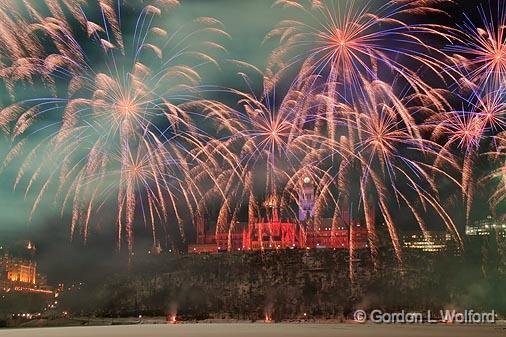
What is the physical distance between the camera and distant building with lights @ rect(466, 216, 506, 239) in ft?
282

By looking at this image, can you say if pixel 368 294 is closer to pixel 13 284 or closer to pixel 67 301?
pixel 67 301

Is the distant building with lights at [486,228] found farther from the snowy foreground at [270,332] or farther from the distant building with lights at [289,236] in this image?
the snowy foreground at [270,332]

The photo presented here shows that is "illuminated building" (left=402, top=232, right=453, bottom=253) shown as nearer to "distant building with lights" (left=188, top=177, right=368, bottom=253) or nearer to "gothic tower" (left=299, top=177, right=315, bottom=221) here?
"distant building with lights" (left=188, top=177, right=368, bottom=253)

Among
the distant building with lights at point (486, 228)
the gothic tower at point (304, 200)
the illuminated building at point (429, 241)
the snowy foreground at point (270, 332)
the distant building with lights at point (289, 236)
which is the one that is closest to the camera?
the snowy foreground at point (270, 332)

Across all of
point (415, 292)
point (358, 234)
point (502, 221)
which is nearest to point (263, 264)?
point (415, 292)

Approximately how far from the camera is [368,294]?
282 feet

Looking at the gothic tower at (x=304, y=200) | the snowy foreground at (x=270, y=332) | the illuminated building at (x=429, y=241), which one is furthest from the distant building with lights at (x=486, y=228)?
the snowy foreground at (x=270, y=332)

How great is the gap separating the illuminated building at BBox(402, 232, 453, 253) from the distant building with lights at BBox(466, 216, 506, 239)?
537 centimetres

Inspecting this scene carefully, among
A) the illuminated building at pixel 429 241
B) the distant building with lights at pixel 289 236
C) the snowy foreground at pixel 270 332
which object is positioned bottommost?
the snowy foreground at pixel 270 332

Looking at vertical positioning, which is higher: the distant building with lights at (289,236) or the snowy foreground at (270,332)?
the distant building with lights at (289,236)

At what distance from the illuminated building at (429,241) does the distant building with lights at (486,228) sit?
5.37 m

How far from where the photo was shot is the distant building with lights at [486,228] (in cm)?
8594

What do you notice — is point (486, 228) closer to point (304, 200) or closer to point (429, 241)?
point (429, 241)

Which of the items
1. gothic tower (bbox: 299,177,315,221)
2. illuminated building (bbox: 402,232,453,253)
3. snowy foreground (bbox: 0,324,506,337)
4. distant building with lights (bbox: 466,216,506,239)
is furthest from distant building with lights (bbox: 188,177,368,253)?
snowy foreground (bbox: 0,324,506,337)
